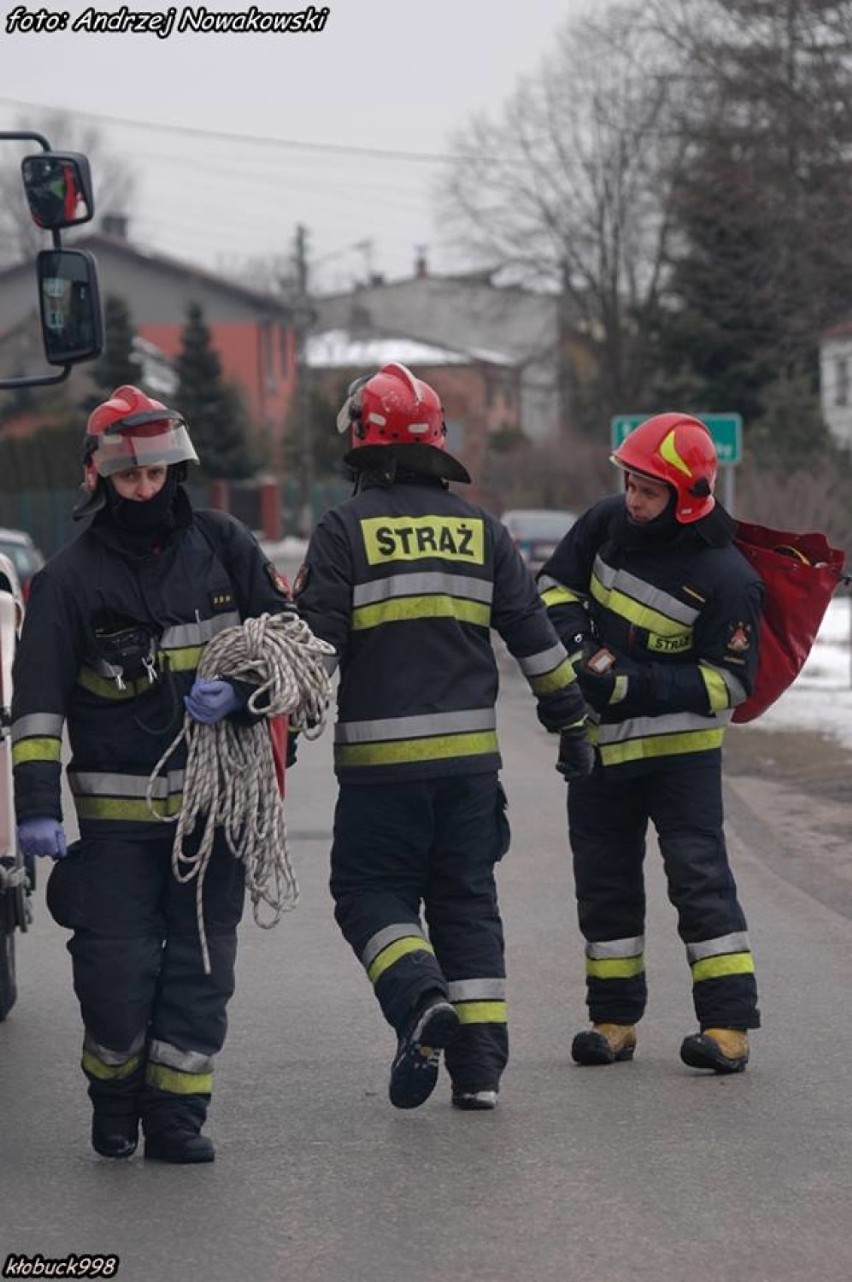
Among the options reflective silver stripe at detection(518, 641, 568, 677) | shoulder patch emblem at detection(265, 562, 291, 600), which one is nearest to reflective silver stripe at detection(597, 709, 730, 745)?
reflective silver stripe at detection(518, 641, 568, 677)

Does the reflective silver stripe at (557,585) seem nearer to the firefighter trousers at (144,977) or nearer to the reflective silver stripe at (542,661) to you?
the reflective silver stripe at (542,661)

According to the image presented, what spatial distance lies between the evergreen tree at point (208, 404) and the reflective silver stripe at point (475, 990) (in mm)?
60784

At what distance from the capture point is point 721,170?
28.6 metres

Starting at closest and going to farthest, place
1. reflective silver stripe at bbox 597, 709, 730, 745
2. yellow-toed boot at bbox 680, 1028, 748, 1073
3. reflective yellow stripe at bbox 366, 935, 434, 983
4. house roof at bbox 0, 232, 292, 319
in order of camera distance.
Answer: reflective yellow stripe at bbox 366, 935, 434, 983 < yellow-toed boot at bbox 680, 1028, 748, 1073 < reflective silver stripe at bbox 597, 709, 730, 745 < house roof at bbox 0, 232, 292, 319

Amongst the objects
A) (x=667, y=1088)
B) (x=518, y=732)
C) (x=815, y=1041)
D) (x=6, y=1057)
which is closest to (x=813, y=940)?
(x=815, y=1041)

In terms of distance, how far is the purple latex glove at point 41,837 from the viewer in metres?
5.76

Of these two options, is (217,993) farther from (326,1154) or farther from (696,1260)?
(696,1260)

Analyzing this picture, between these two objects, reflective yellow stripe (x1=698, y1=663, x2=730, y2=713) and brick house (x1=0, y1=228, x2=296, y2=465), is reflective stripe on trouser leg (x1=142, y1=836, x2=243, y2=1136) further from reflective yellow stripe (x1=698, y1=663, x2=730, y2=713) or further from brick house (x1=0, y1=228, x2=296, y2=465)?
brick house (x1=0, y1=228, x2=296, y2=465)

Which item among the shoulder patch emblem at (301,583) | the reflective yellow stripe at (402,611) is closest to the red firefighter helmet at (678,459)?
the reflective yellow stripe at (402,611)

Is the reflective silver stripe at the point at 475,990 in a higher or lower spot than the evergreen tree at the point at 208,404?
higher

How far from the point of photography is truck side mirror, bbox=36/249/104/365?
7797mm

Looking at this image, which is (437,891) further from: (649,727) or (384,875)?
(649,727)

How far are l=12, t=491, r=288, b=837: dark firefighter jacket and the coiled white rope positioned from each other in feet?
0.22

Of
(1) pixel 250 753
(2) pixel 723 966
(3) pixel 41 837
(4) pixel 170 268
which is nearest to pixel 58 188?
(1) pixel 250 753
